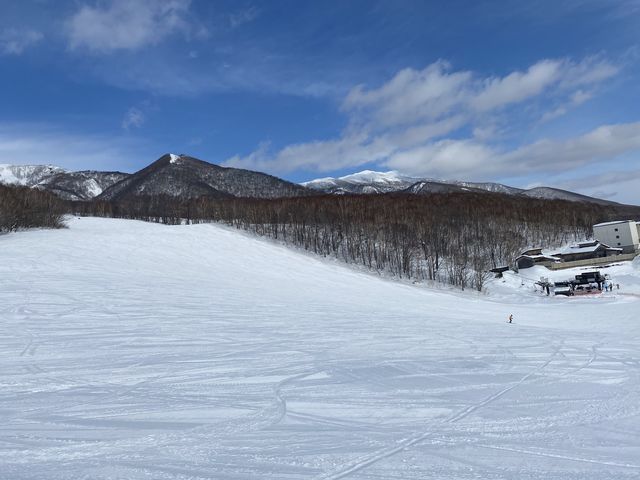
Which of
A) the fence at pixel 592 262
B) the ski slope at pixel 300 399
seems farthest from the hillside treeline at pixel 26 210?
the fence at pixel 592 262

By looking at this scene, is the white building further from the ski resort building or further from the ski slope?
the ski slope

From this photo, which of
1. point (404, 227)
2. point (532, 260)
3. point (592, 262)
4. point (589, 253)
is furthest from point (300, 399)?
point (589, 253)

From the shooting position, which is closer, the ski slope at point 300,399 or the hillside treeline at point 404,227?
the ski slope at point 300,399

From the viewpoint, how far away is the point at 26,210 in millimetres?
52000

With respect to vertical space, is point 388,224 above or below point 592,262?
above

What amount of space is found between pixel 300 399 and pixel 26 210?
58.5m

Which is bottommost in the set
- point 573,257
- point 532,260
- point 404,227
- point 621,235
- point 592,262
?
point 592,262

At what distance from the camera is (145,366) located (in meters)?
7.89

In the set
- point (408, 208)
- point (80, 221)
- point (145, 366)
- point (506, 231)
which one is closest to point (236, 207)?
point (80, 221)

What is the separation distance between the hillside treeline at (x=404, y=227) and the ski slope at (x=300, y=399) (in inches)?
1910

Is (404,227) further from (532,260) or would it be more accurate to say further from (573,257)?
(573,257)

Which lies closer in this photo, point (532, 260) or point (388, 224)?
point (532, 260)

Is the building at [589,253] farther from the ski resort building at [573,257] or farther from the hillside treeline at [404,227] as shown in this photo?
the hillside treeline at [404,227]

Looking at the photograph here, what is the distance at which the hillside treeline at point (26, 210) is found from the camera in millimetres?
47906
